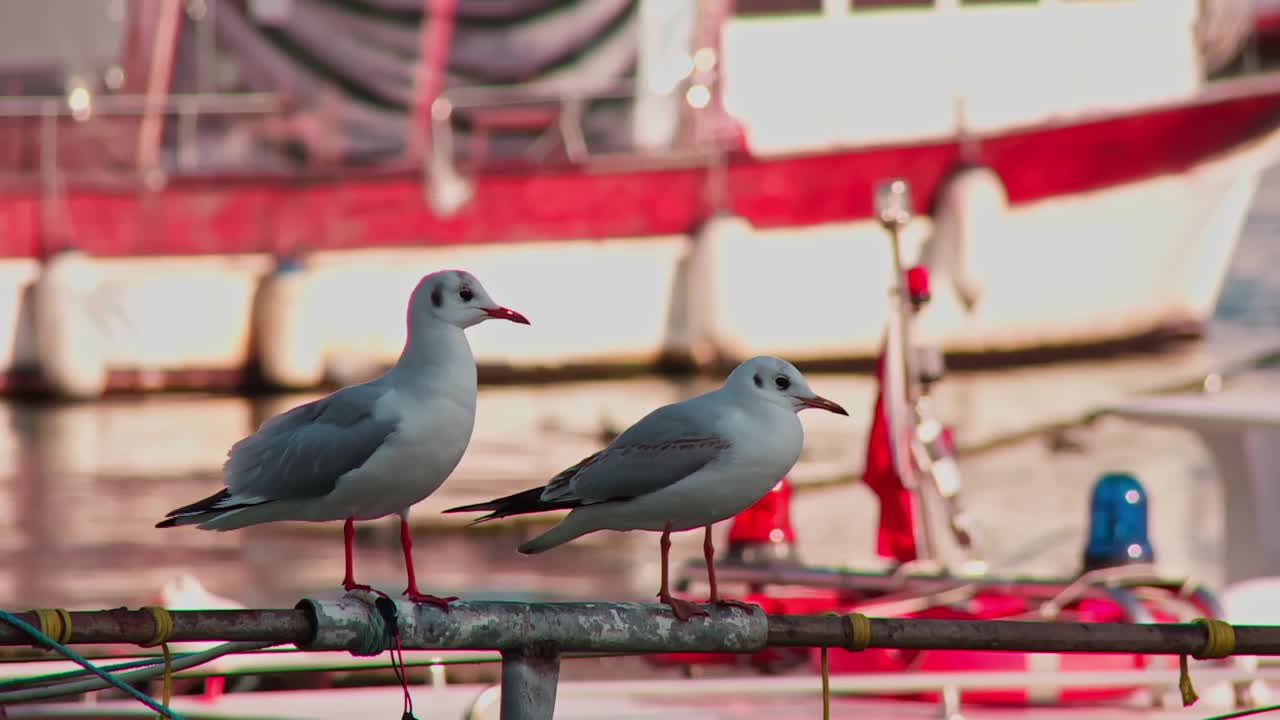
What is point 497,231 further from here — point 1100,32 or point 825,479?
point 825,479

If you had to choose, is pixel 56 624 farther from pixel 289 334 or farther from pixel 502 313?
pixel 289 334

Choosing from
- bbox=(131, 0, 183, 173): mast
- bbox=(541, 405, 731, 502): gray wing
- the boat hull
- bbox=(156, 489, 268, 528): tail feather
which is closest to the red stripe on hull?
the boat hull

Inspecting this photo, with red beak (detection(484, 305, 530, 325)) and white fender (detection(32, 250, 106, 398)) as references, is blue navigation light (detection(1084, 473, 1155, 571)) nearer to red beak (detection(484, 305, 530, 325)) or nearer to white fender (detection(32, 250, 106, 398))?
red beak (detection(484, 305, 530, 325))

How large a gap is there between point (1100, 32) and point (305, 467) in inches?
958

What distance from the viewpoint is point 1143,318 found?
92.0ft

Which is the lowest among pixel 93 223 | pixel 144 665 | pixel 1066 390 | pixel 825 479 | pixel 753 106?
pixel 144 665

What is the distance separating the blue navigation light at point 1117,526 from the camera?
7629 mm

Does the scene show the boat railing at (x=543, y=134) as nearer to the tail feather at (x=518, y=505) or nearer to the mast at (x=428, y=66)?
the mast at (x=428, y=66)

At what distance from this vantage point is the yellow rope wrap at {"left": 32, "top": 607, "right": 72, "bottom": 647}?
2600 mm

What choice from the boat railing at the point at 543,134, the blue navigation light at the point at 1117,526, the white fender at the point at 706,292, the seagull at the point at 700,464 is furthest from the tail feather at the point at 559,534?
the white fender at the point at 706,292

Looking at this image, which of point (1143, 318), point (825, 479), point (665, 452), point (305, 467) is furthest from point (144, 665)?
point (1143, 318)

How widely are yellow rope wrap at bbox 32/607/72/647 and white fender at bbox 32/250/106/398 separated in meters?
21.5

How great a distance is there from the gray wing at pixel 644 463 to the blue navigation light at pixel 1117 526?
4597mm

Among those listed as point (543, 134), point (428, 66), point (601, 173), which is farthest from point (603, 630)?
point (543, 134)
